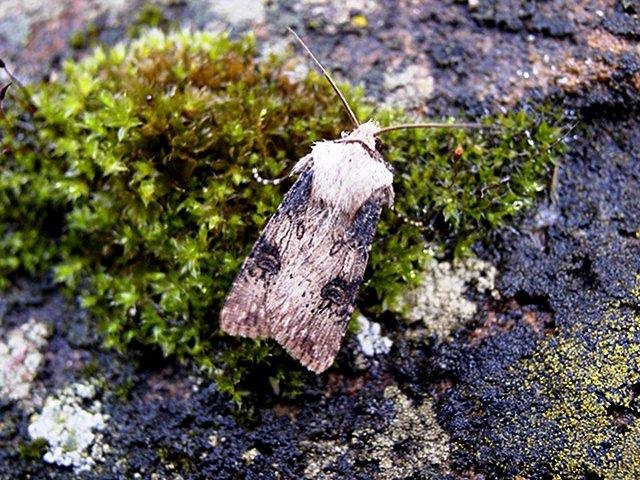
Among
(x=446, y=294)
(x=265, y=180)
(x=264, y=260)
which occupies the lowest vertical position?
(x=446, y=294)

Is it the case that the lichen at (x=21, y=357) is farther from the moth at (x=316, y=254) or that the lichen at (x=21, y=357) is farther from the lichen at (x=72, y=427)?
the moth at (x=316, y=254)

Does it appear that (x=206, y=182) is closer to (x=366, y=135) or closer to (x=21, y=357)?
(x=366, y=135)

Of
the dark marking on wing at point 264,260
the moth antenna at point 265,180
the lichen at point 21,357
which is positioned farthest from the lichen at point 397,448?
the lichen at point 21,357

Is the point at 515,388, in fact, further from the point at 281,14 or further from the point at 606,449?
the point at 281,14

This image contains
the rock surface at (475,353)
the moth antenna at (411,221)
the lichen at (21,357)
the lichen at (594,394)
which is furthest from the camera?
the lichen at (21,357)

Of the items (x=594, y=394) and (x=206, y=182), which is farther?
(x=206, y=182)

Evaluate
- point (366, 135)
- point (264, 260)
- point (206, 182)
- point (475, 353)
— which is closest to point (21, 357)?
point (206, 182)

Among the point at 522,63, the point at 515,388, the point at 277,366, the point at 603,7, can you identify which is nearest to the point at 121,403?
the point at 277,366

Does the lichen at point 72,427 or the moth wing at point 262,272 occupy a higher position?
the moth wing at point 262,272
